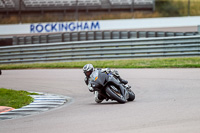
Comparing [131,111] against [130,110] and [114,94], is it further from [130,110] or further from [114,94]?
[114,94]

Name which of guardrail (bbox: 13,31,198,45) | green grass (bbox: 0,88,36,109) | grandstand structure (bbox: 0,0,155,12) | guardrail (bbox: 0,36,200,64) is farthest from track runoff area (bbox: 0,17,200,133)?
grandstand structure (bbox: 0,0,155,12)

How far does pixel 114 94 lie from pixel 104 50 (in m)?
11.3

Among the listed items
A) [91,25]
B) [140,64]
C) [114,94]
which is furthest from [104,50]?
[114,94]

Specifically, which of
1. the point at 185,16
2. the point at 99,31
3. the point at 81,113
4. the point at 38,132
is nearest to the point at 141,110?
the point at 81,113

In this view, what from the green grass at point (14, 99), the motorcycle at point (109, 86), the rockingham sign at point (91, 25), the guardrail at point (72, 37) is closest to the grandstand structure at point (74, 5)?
the rockingham sign at point (91, 25)

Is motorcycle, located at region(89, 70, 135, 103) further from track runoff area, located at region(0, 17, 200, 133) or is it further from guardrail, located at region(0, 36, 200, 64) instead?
guardrail, located at region(0, 36, 200, 64)

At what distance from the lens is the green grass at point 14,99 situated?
10.1 m

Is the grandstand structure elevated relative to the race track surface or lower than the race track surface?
elevated

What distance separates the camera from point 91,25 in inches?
1158

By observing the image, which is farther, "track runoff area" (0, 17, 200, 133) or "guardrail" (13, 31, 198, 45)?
"guardrail" (13, 31, 198, 45)

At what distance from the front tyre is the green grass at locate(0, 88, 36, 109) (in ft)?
7.03

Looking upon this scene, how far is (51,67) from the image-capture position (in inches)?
795

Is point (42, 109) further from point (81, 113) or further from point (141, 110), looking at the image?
point (141, 110)

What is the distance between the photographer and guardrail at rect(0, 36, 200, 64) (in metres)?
Answer: 19.4
